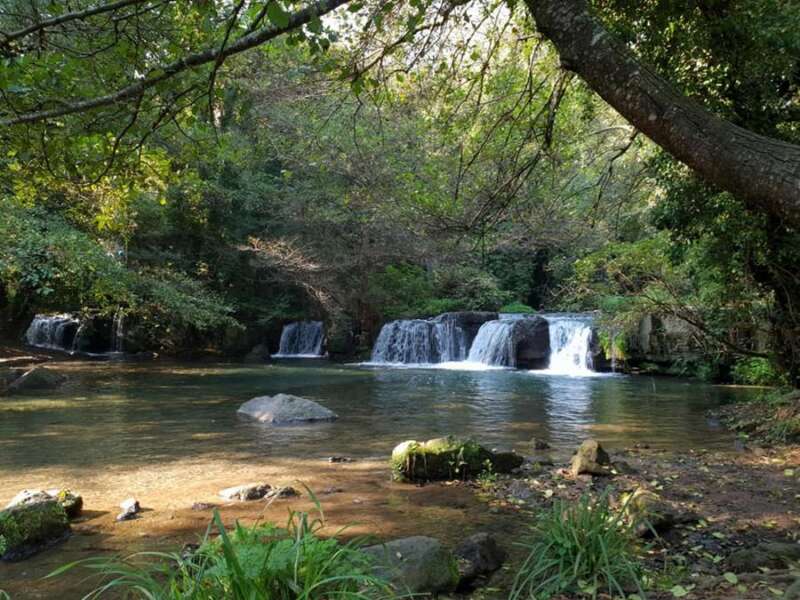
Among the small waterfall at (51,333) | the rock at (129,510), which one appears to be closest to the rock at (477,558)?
the rock at (129,510)

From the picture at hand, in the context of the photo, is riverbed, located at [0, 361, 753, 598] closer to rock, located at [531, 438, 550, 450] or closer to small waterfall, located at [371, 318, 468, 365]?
rock, located at [531, 438, 550, 450]

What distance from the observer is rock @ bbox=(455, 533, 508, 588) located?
3.94 m

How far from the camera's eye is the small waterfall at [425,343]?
22.8 metres

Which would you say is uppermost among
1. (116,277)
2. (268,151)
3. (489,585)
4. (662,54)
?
(268,151)

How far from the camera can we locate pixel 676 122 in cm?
293

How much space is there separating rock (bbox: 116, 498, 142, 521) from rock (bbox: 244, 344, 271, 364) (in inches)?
719

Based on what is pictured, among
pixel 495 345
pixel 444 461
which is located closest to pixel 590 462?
pixel 444 461

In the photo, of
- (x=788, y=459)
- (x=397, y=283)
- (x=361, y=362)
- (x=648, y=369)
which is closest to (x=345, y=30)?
(x=788, y=459)

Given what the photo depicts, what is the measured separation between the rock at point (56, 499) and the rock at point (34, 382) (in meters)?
9.91

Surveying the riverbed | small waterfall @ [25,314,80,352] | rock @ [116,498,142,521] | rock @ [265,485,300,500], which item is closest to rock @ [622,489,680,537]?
the riverbed

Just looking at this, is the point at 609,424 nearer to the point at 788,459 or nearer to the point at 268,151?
the point at 788,459

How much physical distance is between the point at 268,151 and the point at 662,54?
56.1ft

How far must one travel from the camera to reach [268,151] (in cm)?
2181

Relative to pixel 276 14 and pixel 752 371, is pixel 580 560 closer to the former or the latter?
pixel 276 14
